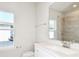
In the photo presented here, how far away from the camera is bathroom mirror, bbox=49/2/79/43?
84.3 inches

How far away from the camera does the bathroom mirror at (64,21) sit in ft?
7.02

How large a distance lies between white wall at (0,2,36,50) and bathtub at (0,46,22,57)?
0.20 m

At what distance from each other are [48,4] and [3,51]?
2.11 m

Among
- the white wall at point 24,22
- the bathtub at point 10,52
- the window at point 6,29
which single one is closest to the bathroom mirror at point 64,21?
the white wall at point 24,22

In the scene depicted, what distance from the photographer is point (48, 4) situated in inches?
121

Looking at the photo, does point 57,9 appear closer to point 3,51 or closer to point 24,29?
point 24,29

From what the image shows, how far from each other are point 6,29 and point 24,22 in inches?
26.8

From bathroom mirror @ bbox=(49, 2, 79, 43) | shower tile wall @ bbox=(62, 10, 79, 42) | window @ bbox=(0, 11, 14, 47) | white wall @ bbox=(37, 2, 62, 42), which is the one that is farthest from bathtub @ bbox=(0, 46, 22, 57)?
shower tile wall @ bbox=(62, 10, 79, 42)

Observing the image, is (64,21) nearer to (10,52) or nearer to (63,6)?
(63,6)

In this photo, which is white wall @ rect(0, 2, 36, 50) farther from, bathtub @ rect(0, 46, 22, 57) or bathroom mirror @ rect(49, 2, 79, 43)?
bathroom mirror @ rect(49, 2, 79, 43)

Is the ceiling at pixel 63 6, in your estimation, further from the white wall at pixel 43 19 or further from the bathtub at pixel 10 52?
the bathtub at pixel 10 52

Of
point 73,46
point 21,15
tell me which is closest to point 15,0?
point 21,15

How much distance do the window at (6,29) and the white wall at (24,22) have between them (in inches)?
5.9

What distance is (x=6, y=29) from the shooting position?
377 cm
